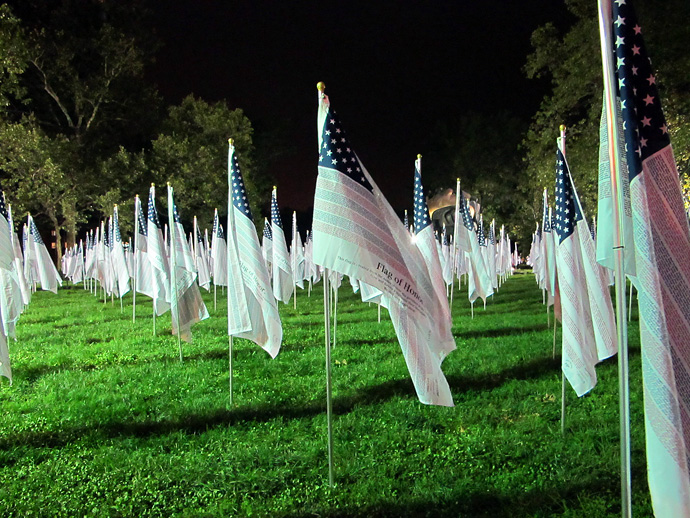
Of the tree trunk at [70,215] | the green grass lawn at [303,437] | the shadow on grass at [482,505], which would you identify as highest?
the tree trunk at [70,215]

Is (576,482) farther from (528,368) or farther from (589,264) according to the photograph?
(528,368)

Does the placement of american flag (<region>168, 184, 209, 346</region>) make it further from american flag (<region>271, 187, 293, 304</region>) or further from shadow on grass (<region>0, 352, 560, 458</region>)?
american flag (<region>271, 187, 293, 304</region>)

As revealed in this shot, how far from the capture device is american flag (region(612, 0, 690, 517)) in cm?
305

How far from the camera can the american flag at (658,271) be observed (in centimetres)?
305

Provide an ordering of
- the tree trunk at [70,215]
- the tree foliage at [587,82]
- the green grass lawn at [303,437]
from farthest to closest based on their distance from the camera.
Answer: the tree trunk at [70,215] → the tree foliage at [587,82] → the green grass lawn at [303,437]

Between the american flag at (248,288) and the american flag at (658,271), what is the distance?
4657 mm

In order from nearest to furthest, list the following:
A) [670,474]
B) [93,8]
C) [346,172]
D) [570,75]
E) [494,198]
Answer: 1. [670,474]
2. [346,172]
3. [570,75]
4. [93,8]
5. [494,198]

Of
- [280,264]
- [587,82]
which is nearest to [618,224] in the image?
[280,264]

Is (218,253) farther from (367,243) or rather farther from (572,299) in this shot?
(367,243)

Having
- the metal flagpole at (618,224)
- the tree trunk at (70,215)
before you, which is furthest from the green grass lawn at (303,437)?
the tree trunk at (70,215)

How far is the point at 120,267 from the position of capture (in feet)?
56.0

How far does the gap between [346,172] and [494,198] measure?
5133 cm

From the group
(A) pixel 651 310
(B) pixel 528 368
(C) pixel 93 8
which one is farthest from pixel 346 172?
(C) pixel 93 8

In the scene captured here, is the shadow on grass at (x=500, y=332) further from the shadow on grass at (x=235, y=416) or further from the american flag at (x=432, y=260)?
the american flag at (x=432, y=260)
